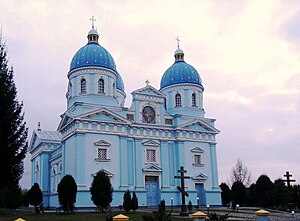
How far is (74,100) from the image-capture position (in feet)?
136

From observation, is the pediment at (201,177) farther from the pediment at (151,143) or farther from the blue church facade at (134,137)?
the pediment at (151,143)

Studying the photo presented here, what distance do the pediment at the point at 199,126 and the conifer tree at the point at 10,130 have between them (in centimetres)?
2499

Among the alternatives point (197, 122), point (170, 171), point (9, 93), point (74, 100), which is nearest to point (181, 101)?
point (197, 122)

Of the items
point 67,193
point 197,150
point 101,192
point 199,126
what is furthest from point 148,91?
point 67,193

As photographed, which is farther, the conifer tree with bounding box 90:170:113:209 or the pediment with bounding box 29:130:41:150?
the pediment with bounding box 29:130:41:150

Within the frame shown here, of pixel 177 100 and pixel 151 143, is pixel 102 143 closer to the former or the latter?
pixel 151 143

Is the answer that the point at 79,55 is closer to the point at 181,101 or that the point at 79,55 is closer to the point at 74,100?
the point at 74,100

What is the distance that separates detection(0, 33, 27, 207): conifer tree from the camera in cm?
2009

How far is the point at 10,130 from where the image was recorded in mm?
20453

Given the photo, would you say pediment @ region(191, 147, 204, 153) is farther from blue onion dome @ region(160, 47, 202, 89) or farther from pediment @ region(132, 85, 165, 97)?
blue onion dome @ region(160, 47, 202, 89)

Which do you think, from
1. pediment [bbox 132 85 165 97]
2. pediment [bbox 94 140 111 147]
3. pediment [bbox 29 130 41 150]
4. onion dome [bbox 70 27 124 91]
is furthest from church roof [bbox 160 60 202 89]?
pediment [bbox 29 130 41 150]

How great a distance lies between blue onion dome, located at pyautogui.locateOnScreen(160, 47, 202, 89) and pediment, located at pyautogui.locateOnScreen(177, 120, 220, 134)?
549cm

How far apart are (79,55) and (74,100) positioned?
→ 4.93 m

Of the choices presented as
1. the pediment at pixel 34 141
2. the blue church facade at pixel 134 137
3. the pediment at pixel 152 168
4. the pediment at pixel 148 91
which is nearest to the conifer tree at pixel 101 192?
the blue church facade at pixel 134 137
